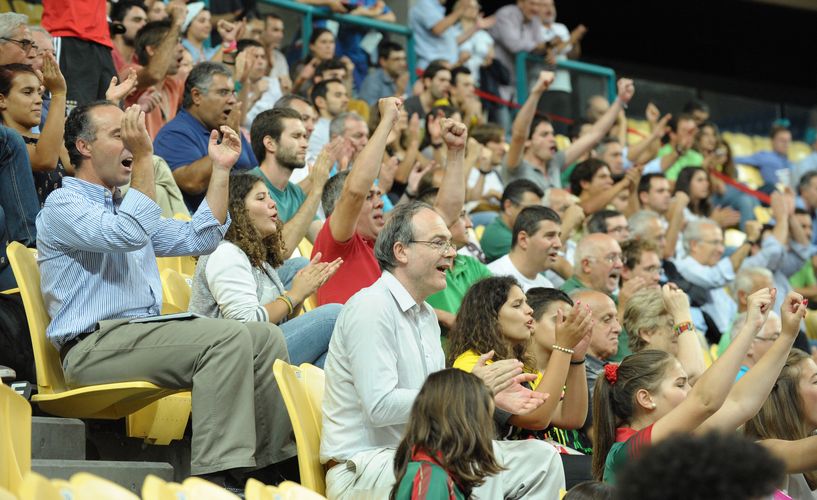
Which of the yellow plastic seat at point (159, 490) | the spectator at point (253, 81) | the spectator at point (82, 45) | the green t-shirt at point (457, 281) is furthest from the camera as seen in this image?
the spectator at point (253, 81)

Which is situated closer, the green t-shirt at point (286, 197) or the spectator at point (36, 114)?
the spectator at point (36, 114)

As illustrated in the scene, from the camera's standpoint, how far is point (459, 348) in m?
4.30

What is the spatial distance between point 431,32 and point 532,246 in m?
5.22

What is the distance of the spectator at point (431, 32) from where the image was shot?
10.5m

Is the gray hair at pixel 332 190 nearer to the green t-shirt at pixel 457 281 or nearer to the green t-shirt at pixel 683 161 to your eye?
the green t-shirt at pixel 457 281

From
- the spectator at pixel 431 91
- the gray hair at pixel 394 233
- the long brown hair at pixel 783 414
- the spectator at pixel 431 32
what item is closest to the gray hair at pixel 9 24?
the gray hair at pixel 394 233

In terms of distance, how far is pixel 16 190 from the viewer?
14.3ft

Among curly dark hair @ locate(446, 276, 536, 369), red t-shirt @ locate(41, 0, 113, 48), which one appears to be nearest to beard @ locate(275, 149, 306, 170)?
red t-shirt @ locate(41, 0, 113, 48)

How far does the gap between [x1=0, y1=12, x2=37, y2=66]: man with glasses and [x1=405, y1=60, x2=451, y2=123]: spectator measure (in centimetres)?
420

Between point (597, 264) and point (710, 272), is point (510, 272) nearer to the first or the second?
point (597, 264)

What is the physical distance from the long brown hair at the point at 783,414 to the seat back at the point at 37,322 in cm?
239

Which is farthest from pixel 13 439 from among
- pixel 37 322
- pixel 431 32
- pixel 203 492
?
pixel 431 32

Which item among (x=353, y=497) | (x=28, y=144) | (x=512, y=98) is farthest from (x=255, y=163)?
(x=512, y=98)

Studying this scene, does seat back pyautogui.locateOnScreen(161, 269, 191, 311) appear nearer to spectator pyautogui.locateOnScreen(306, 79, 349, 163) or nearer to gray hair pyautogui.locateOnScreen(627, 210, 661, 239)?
spectator pyautogui.locateOnScreen(306, 79, 349, 163)
